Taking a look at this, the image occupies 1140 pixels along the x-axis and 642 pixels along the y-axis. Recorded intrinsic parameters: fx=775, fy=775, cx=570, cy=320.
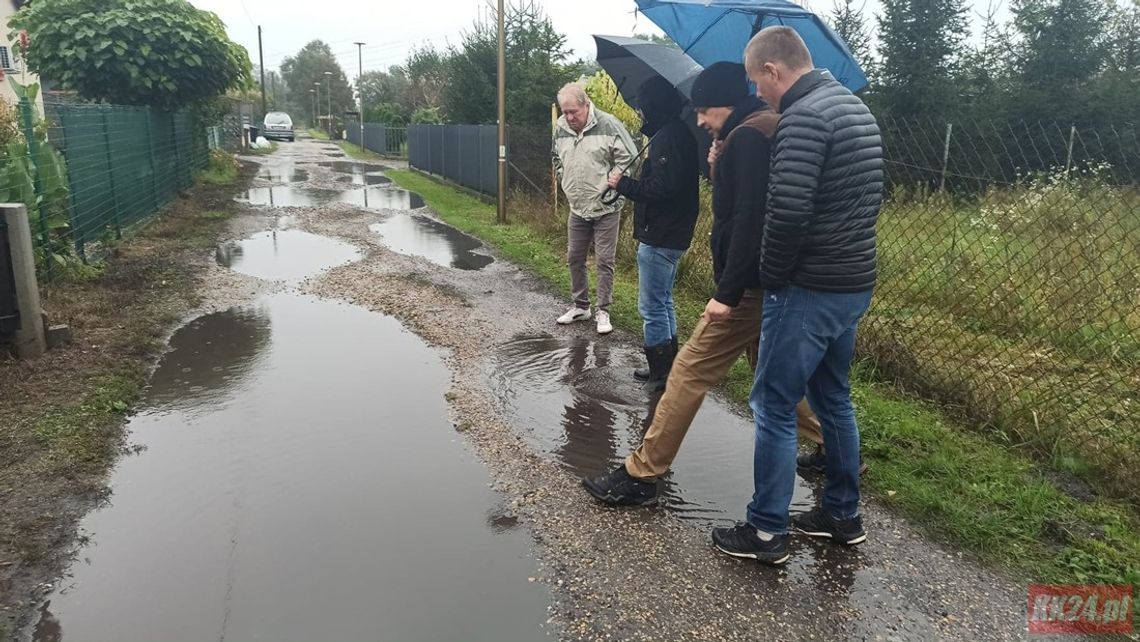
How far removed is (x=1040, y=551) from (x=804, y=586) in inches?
42.5

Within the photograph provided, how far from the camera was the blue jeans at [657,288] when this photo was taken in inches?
185

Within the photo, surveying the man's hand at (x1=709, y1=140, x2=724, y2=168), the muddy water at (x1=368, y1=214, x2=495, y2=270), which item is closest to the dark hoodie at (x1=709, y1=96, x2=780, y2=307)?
the man's hand at (x1=709, y1=140, x2=724, y2=168)

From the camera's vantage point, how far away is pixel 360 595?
279 cm

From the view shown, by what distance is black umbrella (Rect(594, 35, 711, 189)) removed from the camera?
176 inches

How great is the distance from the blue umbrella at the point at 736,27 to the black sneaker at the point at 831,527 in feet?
6.92

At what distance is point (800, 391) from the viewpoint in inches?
116

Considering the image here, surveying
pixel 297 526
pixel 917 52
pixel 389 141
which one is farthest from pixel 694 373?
pixel 389 141

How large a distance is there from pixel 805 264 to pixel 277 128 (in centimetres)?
5101

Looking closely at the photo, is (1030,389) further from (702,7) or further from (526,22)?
(526,22)

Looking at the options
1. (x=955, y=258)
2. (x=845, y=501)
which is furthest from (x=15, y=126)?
(x=955, y=258)

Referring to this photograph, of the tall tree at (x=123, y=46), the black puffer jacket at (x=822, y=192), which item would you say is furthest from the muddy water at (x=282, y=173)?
the black puffer jacket at (x=822, y=192)

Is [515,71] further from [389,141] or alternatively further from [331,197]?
[389,141]

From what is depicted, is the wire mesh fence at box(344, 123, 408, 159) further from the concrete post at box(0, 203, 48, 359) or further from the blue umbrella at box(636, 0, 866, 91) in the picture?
the blue umbrella at box(636, 0, 866, 91)

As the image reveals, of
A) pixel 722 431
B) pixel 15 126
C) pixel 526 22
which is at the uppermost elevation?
pixel 526 22
